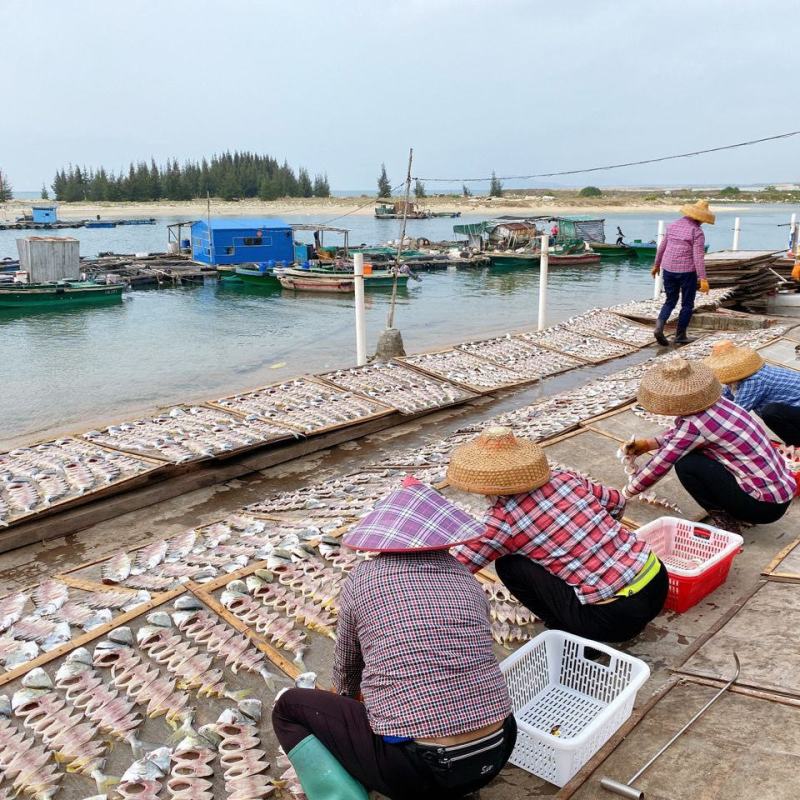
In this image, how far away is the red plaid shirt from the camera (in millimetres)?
3232

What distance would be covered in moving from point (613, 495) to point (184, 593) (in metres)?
2.53

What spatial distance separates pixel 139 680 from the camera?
11.6 feet

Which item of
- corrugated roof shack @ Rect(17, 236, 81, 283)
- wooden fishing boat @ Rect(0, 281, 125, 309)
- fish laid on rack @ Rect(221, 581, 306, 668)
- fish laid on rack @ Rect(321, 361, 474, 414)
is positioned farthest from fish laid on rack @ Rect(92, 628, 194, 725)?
corrugated roof shack @ Rect(17, 236, 81, 283)

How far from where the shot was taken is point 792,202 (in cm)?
13800

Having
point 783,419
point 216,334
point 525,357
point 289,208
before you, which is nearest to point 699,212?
point 525,357

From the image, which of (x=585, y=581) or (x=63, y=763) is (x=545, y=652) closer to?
(x=585, y=581)

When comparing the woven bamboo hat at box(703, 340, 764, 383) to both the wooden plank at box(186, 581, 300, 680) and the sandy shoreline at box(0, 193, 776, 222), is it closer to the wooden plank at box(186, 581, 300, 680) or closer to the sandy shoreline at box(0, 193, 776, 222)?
the wooden plank at box(186, 581, 300, 680)

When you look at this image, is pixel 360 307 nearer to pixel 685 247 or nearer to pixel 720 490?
pixel 685 247

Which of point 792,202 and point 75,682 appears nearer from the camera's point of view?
point 75,682

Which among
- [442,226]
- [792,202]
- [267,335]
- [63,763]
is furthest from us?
[792,202]

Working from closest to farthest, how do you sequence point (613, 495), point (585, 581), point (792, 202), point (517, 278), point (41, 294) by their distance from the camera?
point (585, 581) < point (613, 495) < point (41, 294) < point (517, 278) < point (792, 202)

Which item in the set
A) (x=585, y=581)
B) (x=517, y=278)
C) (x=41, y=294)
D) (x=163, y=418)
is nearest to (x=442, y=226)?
(x=517, y=278)

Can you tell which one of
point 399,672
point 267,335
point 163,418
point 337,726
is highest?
point 399,672

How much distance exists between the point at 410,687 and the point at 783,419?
4.47 meters
